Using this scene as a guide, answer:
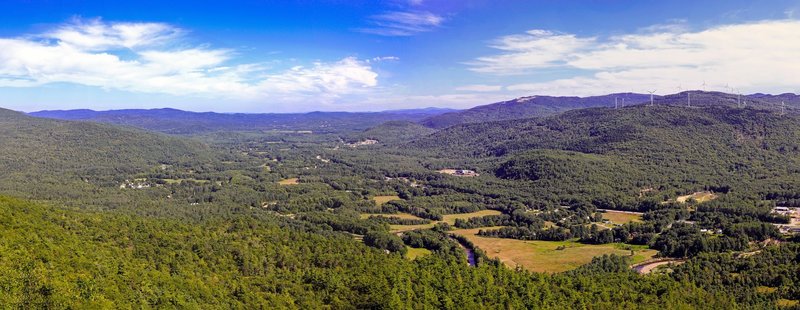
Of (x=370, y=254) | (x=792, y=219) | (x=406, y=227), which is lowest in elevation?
(x=406, y=227)

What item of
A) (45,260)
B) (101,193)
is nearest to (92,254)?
(45,260)

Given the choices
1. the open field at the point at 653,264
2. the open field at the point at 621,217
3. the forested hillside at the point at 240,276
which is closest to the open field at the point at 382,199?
the open field at the point at 621,217

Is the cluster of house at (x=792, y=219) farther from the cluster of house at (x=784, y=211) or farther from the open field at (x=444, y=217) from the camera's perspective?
the open field at (x=444, y=217)

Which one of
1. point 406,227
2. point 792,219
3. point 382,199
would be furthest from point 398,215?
point 792,219

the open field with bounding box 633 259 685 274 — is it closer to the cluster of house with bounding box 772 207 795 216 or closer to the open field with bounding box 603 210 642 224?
the open field with bounding box 603 210 642 224

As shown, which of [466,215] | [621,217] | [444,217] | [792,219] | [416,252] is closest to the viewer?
[416,252]

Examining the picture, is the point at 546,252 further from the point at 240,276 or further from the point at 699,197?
the point at 699,197
